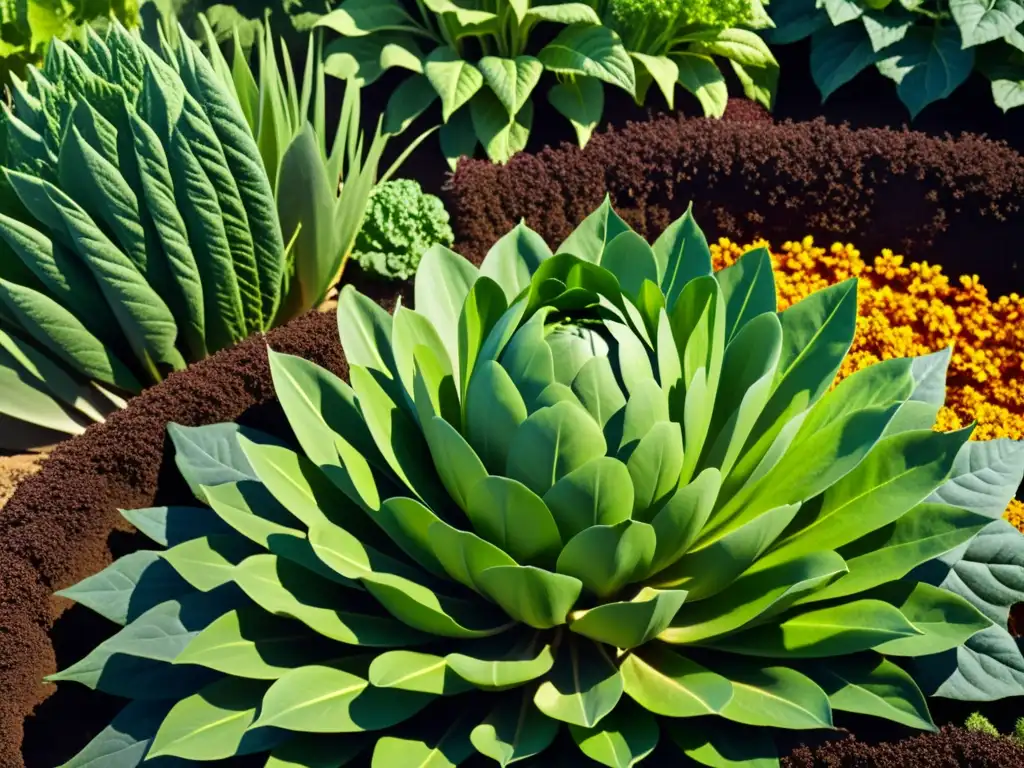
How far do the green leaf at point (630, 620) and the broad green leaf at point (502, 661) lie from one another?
0.29ft

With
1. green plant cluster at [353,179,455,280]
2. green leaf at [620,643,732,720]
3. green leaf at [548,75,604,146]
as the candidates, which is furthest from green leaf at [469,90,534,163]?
green leaf at [620,643,732,720]

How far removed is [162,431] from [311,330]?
43cm

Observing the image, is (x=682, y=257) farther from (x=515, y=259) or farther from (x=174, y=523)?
(x=174, y=523)

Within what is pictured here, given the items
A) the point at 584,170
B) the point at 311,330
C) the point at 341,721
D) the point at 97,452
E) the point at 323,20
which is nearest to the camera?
the point at 341,721

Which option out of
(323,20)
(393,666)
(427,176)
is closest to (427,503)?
(393,666)

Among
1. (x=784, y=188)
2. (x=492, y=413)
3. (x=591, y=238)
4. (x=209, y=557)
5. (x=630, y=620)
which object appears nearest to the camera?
(x=630, y=620)

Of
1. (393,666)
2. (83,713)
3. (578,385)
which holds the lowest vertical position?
(83,713)

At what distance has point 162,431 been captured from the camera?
7.52 ft

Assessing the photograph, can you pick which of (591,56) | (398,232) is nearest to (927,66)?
(591,56)

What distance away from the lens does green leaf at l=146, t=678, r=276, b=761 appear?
5.51ft

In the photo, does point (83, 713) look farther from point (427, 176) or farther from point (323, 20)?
point (323, 20)

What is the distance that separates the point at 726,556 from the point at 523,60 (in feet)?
9.44

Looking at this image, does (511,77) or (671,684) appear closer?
(671,684)

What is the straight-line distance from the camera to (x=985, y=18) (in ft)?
13.3
